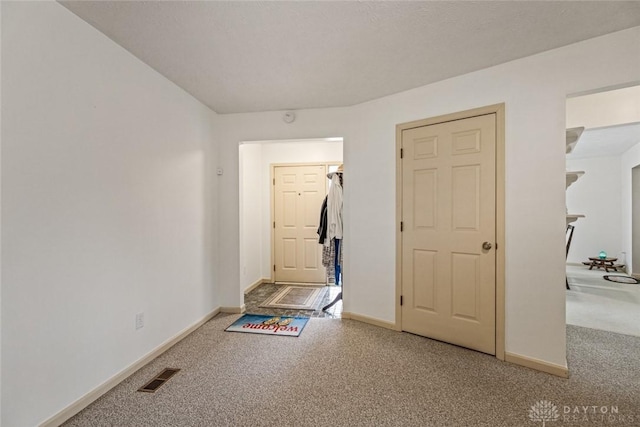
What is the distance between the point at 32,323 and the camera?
1465mm

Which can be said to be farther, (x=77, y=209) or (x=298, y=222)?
(x=298, y=222)

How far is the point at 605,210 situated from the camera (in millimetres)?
5984

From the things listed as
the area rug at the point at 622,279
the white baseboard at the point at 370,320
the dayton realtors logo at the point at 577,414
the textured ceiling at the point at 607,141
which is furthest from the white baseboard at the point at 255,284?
the area rug at the point at 622,279

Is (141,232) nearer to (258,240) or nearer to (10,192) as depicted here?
(10,192)

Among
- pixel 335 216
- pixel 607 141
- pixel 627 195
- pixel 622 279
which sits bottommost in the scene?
pixel 622 279

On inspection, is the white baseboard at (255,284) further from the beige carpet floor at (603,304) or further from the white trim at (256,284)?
the beige carpet floor at (603,304)

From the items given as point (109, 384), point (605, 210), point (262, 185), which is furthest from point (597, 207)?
point (109, 384)

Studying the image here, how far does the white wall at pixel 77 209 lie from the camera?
1401 millimetres

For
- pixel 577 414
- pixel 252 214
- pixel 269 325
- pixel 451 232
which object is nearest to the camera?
pixel 577 414

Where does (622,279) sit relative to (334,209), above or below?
below

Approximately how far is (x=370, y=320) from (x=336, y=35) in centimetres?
268

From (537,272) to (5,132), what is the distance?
3.44 meters

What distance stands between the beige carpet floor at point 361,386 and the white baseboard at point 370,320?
23cm

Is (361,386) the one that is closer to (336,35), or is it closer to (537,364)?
(537,364)
